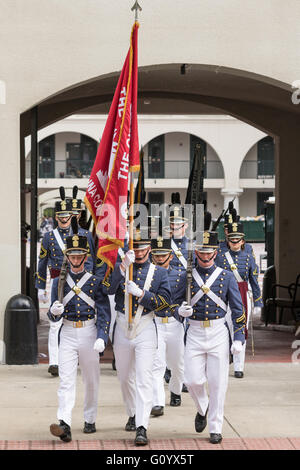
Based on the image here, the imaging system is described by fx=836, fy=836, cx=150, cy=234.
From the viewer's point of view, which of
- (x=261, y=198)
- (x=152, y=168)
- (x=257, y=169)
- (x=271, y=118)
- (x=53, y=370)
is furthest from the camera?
(x=261, y=198)

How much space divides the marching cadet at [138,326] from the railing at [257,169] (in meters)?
41.3

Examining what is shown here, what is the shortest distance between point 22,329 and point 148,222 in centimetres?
320

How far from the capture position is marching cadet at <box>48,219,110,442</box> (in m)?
7.02

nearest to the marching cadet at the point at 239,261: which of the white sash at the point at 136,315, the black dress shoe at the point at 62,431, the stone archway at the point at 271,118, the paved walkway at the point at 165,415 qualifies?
the paved walkway at the point at 165,415

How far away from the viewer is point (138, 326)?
714 centimetres

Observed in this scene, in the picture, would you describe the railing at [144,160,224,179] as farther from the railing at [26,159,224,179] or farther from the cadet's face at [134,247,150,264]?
the cadet's face at [134,247,150,264]

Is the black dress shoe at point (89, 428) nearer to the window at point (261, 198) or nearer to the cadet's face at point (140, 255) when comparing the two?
the cadet's face at point (140, 255)

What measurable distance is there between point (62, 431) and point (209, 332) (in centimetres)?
151

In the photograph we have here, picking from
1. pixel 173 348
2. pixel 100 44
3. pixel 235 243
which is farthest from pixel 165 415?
pixel 100 44

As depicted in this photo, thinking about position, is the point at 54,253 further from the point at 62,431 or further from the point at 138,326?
the point at 62,431

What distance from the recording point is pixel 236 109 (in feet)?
50.5

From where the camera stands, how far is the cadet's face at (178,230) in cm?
991
